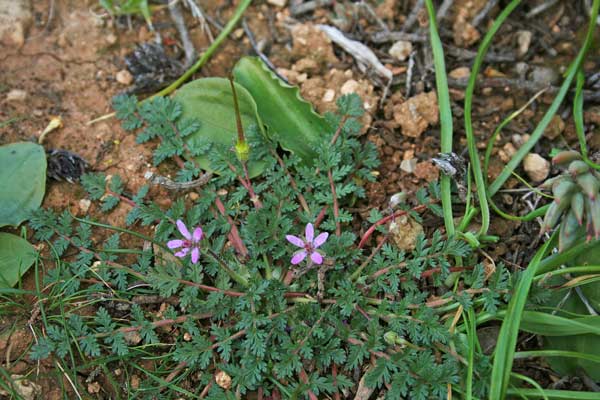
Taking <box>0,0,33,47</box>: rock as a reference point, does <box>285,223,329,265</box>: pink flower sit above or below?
below

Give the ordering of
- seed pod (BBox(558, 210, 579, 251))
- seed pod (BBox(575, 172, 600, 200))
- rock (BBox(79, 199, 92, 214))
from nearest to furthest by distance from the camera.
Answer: seed pod (BBox(575, 172, 600, 200))
seed pod (BBox(558, 210, 579, 251))
rock (BBox(79, 199, 92, 214))

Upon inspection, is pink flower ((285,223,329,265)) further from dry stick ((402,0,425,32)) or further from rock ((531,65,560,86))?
rock ((531,65,560,86))

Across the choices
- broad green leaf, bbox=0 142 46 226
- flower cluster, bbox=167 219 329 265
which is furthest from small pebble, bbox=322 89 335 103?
broad green leaf, bbox=0 142 46 226

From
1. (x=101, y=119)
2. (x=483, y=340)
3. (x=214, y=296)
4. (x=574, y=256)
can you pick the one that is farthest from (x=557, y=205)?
(x=101, y=119)

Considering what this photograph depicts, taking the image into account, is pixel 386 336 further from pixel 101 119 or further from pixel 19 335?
pixel 101 119

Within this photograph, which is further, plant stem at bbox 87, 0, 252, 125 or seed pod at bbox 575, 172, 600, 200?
plant stem at bbox 87, 0, 252, 125

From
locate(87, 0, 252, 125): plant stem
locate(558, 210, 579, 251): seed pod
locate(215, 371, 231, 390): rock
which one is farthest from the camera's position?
locate(87, 0, 252, 125): plant stem

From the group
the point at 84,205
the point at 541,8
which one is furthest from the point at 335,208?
the point at 541,8
